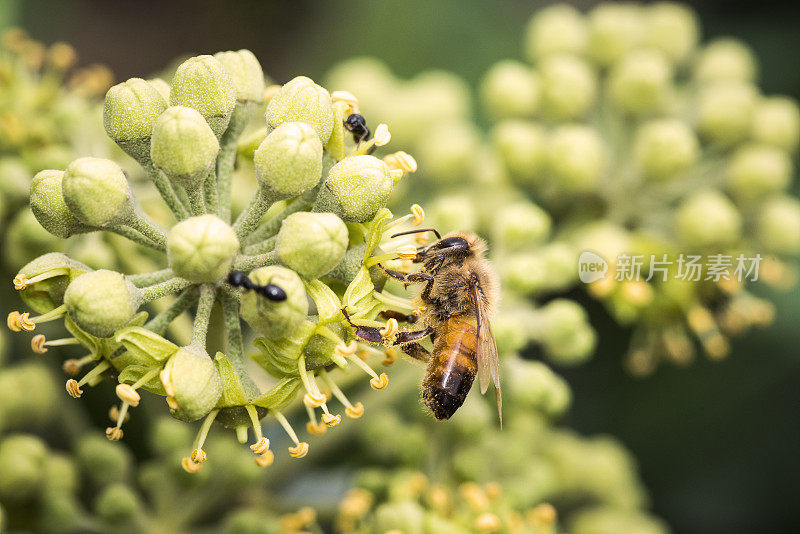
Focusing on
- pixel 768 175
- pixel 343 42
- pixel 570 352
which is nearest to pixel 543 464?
pixel 570 352

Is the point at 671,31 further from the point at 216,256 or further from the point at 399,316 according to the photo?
the point at 216,256

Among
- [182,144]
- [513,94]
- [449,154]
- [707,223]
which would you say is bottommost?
[182,144]

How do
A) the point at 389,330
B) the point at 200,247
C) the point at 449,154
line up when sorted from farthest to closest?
the point at 449,154, the point at 389,330, the point at 200,247

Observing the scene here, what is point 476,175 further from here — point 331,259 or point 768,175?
point 331,259

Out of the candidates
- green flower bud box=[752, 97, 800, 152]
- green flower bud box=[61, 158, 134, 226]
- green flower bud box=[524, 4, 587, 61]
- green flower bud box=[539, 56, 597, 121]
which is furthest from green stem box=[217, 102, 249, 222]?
green flower bud box=[752, 97, 800, 152]

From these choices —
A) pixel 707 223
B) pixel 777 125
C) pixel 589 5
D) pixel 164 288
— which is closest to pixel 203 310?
pixel 164 288

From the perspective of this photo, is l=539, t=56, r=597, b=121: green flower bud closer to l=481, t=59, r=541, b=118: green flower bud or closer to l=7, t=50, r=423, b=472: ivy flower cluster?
l=481, t=59, r=541, b=118: green flower bud
